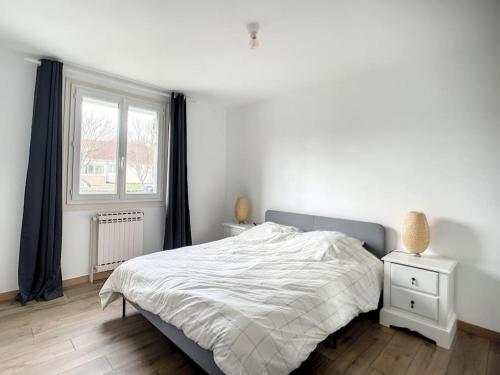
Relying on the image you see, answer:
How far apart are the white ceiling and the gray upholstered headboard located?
1735 mm

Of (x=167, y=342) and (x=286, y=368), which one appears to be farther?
(x=167, y=342)

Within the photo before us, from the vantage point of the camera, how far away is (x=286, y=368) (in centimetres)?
134

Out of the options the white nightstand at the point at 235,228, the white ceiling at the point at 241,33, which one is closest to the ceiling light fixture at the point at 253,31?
the white ceiling at the point at 241,33

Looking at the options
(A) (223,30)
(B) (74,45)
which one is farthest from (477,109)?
(B) (74,45)

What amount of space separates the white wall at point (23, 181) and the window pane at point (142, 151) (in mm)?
370

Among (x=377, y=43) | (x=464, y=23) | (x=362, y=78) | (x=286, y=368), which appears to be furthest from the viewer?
(x=362, y=78)

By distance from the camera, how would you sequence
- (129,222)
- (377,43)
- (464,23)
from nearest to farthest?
1. (464,23)
2. (377,43)
3. (129,222)

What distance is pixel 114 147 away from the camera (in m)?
3.35

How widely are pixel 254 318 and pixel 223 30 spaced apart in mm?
2203

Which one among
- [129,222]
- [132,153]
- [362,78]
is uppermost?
[362,78]

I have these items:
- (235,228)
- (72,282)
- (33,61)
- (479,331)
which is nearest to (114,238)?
(72,282)

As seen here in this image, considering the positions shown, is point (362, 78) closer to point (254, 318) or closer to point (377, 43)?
point (377, 43)

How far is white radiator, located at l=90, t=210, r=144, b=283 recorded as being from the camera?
3145mm

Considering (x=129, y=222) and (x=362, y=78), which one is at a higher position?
(x=362, y=78)
